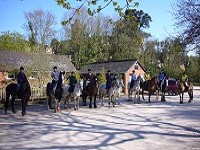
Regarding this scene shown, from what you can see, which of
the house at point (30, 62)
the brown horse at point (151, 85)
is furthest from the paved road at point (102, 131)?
the house at point (30, 62)

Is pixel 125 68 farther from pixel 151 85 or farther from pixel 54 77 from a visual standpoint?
pixel 54 77

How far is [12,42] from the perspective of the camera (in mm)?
64812

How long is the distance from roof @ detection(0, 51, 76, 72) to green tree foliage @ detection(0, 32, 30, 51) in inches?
521

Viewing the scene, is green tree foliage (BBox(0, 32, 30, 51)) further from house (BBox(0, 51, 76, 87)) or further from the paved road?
the paved road

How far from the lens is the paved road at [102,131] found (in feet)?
35.0

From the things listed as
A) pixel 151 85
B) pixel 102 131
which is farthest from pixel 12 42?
pixel 102 131

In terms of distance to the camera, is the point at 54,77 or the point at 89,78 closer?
the point at 54,77

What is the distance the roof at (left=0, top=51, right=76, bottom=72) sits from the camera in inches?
1420

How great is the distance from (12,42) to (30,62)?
1018 inches

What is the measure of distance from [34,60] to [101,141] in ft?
86.9

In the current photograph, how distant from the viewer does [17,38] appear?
6688 centimetres

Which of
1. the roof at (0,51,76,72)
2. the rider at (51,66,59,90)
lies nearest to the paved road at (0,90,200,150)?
the rider at (51,66,59,90)

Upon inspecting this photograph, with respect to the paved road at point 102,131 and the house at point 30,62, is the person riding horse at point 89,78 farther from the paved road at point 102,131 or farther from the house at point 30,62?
the house at point 30,62

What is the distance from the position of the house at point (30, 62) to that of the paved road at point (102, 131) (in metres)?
17.7
